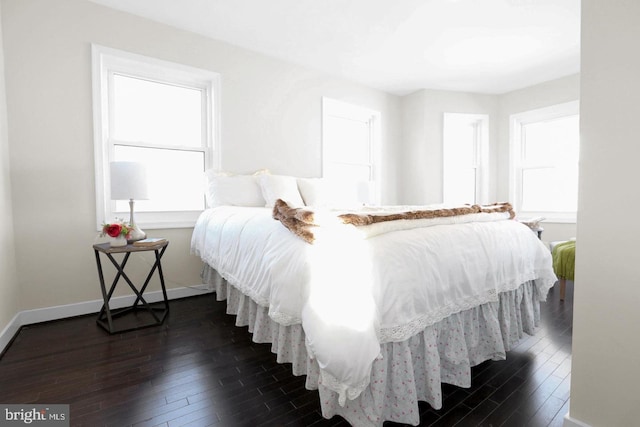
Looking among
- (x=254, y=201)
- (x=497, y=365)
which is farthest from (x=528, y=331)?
(x=254, y=201)

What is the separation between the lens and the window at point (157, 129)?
8.47 feet

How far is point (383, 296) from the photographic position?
3.63 feet

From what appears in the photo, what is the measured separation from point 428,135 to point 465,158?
89cm

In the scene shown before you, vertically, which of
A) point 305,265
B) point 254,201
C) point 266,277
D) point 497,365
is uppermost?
point 254,201

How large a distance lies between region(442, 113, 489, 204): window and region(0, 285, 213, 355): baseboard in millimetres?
3971

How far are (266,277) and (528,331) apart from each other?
5.56 ft

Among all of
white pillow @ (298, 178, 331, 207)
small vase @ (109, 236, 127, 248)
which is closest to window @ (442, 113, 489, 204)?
white pillow @ (298, 178, 331, 207)

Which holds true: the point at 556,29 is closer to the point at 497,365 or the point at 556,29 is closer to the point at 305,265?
the point at 497,365

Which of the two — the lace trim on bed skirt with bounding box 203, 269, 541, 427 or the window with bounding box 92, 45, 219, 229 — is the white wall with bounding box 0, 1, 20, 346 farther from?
the lace trim on bed skirt with bounding box 203, 269, 541, 427

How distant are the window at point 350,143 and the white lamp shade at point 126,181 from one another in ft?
7.22

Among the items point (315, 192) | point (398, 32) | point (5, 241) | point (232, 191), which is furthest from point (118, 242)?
point (398, 32)

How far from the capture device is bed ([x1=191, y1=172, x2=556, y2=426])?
3.45 ft

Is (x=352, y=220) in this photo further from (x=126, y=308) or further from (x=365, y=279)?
(x=126, y=308)

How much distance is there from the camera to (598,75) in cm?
104
